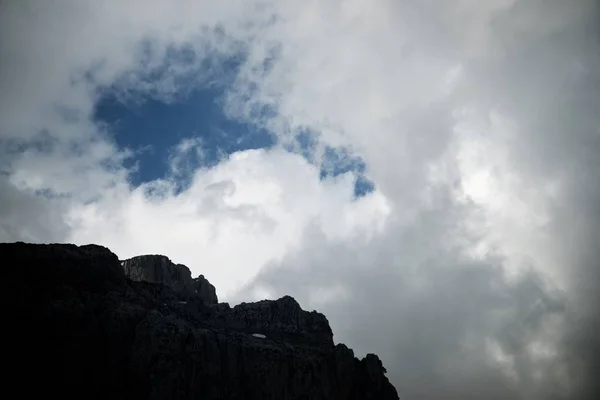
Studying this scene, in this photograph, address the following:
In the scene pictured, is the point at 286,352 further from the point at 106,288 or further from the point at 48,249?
the point at 48,249

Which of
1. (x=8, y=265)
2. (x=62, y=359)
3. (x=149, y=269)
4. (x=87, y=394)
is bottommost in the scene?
(x=87, y=394)

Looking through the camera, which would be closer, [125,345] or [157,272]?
[125,345]

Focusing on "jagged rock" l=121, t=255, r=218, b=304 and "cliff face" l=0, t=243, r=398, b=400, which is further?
"jagged rock" l=121, t=255, r=218, b=304

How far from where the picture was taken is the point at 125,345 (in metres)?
133

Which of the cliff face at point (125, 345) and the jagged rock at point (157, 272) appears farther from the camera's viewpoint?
the jagged rock at point (157, 272)

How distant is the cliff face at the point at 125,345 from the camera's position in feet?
395

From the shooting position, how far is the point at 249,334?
18088cm

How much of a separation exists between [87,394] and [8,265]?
41922 millimetres

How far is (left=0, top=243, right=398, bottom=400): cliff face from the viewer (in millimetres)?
120375

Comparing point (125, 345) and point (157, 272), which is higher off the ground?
point (157, 272)

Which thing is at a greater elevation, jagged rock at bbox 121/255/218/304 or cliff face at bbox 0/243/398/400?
jagged rock at bbox 121/255/218/304

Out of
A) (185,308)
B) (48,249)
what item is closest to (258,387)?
(185,308)

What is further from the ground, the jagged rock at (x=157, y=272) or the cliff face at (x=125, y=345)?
the jagged rock at (x=157, y=272)

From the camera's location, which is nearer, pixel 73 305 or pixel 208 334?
pixel 73 305
